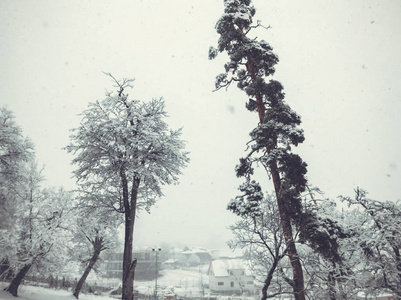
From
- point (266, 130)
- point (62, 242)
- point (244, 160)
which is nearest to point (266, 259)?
point (244, 160)

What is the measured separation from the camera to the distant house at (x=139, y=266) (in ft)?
230

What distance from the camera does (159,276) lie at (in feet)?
229

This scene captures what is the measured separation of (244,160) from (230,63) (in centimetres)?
450

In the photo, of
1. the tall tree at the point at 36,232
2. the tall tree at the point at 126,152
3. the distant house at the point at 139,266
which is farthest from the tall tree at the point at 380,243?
the distant house at the point at 139,266

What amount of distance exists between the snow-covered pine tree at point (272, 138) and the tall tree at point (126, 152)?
163 inches

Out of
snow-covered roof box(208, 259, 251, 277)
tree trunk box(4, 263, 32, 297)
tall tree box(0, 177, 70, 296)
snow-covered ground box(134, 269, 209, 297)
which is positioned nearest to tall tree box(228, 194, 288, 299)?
tall tree box(0, 177, 70, 296)

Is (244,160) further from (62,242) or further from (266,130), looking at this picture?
(62,242)

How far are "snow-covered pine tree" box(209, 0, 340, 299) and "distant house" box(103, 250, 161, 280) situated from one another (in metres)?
71.5

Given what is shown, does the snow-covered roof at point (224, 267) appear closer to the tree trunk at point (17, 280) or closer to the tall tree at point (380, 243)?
the tree trunk at point (17, 280)

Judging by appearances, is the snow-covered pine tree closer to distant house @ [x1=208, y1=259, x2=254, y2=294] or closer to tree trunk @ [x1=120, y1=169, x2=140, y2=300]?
tree trunk @ [x1=120, y1=169, x2=140, y2=300]

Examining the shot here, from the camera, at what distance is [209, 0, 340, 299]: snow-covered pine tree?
8.12 metres

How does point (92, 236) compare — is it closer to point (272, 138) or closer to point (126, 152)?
point (126, 152)

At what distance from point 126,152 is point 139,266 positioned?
72.6m

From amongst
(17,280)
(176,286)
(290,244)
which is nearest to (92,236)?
(17,280)
